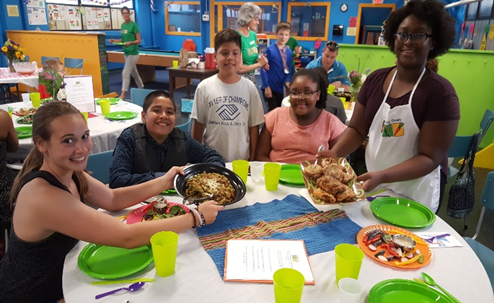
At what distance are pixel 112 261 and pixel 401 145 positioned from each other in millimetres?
1494

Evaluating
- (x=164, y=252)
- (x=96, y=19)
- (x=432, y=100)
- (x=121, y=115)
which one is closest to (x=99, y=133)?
(x=121, y=115)

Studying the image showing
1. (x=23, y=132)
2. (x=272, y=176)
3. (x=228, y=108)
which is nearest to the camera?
(x=272, y=176)

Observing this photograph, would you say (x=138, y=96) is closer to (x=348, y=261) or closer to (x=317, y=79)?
(x=317, y=79)

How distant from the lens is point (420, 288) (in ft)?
3.60

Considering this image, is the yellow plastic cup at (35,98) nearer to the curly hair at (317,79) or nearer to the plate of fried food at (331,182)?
the curly hair at (317,79)

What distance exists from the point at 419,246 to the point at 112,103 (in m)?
3.32

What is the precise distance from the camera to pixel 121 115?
3.23 m

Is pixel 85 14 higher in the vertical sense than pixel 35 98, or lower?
higher

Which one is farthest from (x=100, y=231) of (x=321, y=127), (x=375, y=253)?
(x=321, y=127)

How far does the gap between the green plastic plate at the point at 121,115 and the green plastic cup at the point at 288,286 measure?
252cm

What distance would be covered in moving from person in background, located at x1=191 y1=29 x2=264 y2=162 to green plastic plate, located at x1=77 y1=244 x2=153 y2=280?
137 centimetres

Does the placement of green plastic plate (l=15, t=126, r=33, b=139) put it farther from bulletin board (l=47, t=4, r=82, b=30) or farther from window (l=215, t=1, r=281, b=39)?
window (l=215, t=1, r=281, b=39)

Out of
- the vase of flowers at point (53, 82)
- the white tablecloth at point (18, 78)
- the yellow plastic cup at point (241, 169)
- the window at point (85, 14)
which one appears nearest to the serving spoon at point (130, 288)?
the yellow plastic cup at point (241, 169)

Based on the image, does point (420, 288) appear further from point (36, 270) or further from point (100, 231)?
point (36, 270)
